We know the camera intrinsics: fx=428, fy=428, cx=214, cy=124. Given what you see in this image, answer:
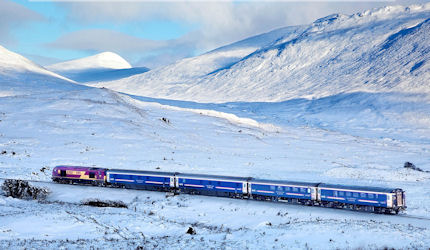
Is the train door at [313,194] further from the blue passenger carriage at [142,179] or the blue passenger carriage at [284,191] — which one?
the blue passenger carriage at [142,179]

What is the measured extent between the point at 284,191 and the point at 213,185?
7452 mm

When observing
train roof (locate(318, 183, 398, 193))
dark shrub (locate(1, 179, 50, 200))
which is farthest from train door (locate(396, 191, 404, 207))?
dark shrub (locate(1, 179, 50, 200))

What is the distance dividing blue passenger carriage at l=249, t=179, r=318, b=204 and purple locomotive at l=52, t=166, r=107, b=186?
18.0 m

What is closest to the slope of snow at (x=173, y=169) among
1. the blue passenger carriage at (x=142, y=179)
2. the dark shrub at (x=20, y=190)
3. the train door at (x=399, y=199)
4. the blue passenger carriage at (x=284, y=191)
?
the blue passenger carriage at (x=142, y=179)

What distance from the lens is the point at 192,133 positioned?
100 m

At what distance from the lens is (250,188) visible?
41.6 meters

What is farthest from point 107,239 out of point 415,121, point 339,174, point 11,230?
point 415,121

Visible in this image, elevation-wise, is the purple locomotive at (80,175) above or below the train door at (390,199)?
above

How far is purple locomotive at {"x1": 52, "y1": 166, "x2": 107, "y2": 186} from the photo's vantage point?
48625 millimetres

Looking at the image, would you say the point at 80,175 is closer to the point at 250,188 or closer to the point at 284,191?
the point at 250,188

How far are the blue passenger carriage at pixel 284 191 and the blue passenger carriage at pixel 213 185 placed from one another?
114 cm

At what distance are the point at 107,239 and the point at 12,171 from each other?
104 ft

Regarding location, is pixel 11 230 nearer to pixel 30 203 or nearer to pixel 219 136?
pixel 30 203

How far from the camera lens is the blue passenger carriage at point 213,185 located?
42156 mm
